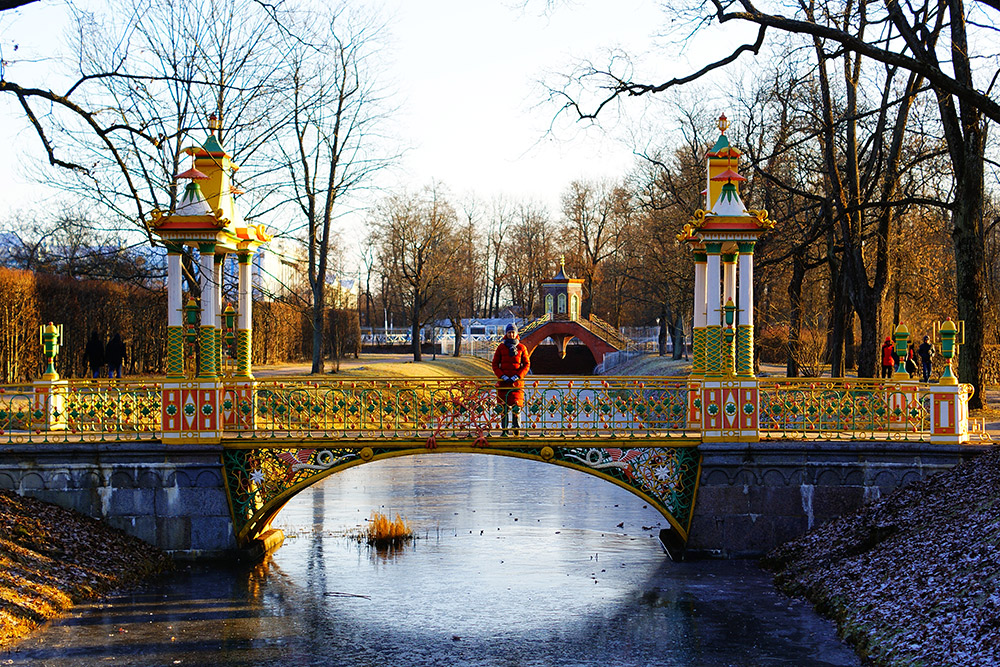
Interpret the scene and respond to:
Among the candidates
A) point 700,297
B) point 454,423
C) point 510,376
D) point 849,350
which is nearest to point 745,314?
point 700,297

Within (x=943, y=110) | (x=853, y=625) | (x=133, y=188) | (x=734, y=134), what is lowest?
(x=853, y=625)

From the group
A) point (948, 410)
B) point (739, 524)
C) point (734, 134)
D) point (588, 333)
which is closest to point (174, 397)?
point (739, 524)

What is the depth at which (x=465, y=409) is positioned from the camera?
1452 cm

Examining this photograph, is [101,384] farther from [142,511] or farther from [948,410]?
[948,410]

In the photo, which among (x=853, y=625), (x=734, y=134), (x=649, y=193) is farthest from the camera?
(x=649, y=193)

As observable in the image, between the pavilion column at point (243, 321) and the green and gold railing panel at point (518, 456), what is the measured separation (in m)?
2.07

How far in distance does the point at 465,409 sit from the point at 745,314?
13.3ft

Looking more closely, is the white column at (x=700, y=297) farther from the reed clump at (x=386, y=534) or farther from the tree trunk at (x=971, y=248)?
the tree trunk at (x=971, y=248)

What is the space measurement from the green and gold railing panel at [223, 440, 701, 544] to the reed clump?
2159 mm

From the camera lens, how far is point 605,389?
1440 cm

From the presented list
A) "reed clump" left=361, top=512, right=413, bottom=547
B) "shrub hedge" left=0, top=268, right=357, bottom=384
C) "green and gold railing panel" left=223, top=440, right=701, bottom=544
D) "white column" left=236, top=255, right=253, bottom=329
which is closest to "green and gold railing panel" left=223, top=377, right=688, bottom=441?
"green and gold railing panel" left=223, top=440, right=701, bottom=544

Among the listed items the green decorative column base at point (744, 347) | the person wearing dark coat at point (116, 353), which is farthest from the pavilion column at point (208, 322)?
the person wearing dark coat at point (116, 353)

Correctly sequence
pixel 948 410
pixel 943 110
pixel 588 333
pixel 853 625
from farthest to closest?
pixel 588 333 → pixel 943 110 → pixel 948 410 → pixel 853 625

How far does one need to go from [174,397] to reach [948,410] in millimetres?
10185
